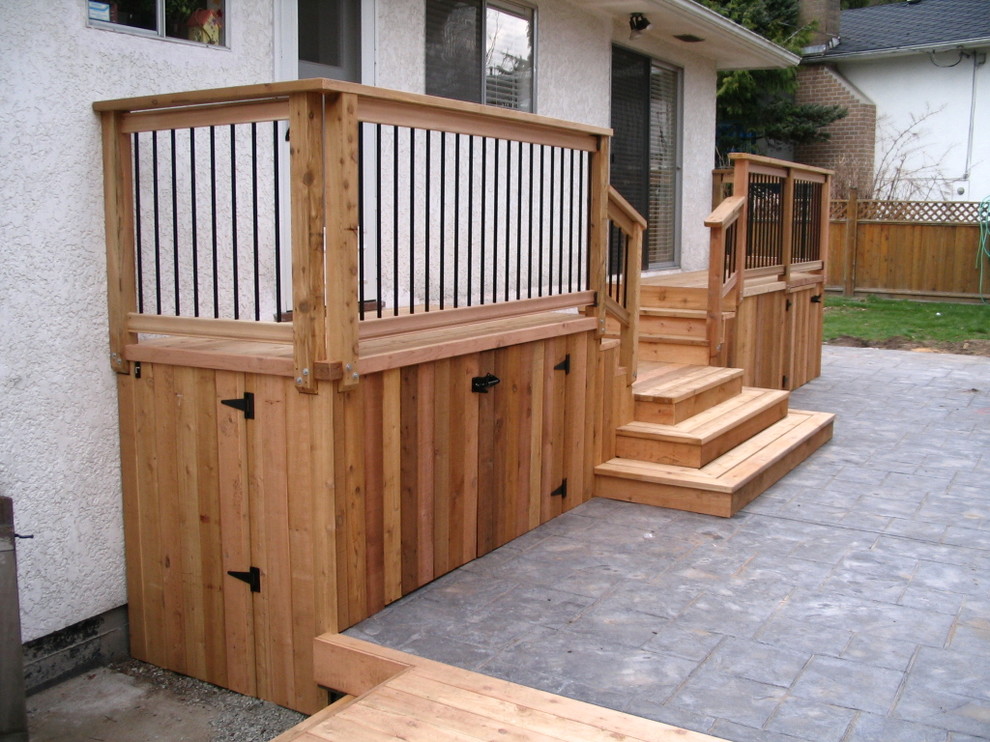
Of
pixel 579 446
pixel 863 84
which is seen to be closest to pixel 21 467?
pixel 579 446

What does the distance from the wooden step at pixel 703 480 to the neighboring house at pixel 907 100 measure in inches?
596

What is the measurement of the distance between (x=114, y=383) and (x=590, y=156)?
101 inches

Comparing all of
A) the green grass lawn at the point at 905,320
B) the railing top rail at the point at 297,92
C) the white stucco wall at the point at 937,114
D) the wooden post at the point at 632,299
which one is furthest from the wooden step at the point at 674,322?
the white stucco wall at the point at 937,114

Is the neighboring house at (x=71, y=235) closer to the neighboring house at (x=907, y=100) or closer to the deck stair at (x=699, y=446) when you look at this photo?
the deck stair at (x=699, y=446)

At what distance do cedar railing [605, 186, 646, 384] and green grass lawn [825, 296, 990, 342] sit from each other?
732 centimetres

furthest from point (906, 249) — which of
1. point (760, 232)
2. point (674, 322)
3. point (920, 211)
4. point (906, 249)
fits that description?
point (674, 322)

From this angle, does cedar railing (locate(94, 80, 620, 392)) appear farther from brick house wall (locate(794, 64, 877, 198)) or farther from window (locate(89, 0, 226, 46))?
brick house wall (locate(794, 64, 877, 198))

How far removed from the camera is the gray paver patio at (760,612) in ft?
10.5

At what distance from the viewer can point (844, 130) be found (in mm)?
20188

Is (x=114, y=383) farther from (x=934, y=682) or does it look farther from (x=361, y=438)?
(x=934, y=682)

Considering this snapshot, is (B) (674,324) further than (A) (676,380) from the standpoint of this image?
Yes

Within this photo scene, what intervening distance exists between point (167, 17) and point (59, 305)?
129 cm

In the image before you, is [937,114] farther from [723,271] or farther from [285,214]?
[285,214]

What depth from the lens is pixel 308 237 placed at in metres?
3.33
